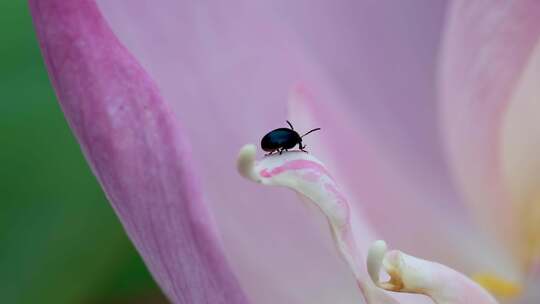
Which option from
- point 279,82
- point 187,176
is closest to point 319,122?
point 279,82

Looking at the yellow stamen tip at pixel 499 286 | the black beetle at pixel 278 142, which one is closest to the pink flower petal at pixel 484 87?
the yellow stamen tip at pixel 499 286

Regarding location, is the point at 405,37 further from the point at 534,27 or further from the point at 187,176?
the point at 187,176

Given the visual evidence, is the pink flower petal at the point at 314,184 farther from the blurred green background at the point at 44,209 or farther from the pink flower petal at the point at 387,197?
the blurred green background at the point at 44,209

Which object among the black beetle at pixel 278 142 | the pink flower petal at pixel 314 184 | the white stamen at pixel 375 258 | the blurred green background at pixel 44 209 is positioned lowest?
the white stamen at pixel 375 258

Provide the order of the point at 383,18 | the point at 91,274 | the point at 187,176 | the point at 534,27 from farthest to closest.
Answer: the point at 91,274 → the point at 383,18 → the point at 534,27 → the point at 187,176

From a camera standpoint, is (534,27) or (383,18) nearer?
(534,27)

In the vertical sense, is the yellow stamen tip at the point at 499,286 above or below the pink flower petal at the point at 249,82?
below

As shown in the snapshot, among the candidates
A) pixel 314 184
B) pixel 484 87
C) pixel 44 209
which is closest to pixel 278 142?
pixel 314 184
